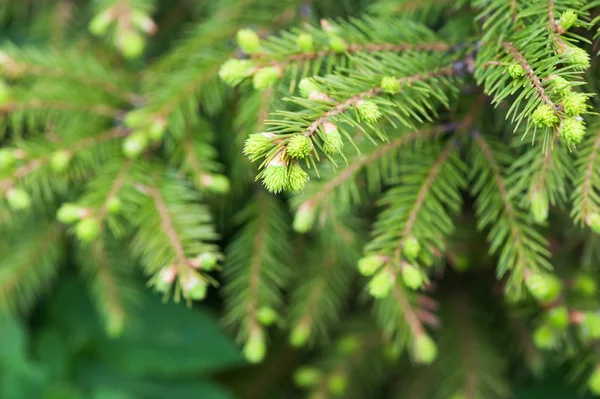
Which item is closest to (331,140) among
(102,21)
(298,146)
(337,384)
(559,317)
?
(298,146)

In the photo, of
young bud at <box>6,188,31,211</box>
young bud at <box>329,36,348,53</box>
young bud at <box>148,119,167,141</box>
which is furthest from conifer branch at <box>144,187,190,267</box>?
young bud at <box>329,36,348,53</box>

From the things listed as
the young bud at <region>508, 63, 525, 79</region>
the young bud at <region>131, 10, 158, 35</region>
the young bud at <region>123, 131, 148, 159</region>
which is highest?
the young bud at <region>508, 63, 525, 79</region>

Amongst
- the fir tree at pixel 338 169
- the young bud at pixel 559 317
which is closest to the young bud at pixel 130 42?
the fir tree at pixel 338 169

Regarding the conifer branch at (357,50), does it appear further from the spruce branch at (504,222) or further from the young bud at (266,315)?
the young bud at (266,315)

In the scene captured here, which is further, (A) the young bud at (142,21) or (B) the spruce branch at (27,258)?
(B) the spruce branch at (27,258)

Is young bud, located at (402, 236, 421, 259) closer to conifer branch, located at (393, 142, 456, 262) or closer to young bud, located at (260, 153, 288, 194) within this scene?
conifer branch, located at (393, 142, 456, 262)

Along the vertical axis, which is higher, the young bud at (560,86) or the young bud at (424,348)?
the young bud at (560,86)

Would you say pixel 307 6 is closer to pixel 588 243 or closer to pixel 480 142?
pixel 480 142
